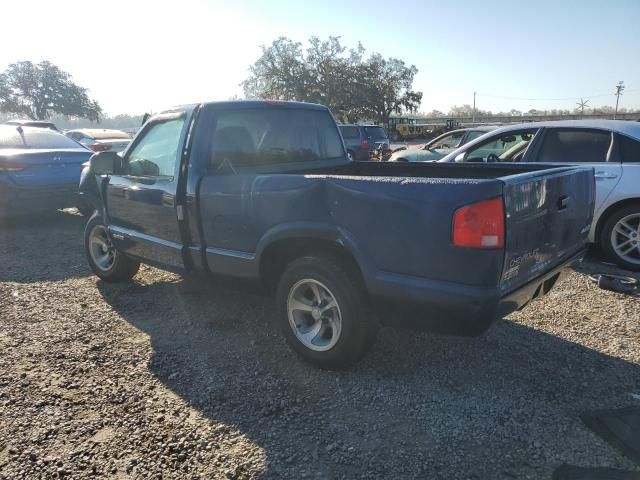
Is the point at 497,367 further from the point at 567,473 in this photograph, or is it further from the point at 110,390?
the point at 110,390

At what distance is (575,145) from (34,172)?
25.1 feet

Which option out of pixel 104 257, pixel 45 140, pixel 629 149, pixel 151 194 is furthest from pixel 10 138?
pixel 629 149

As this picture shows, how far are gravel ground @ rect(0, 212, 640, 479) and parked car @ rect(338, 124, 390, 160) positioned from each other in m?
12.8

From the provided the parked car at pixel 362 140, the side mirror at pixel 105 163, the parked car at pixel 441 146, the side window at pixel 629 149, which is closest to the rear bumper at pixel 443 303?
the side mirror at pixel 105 163

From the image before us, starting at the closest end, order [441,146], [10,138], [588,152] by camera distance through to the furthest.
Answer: [588,152]
[10,138]
[441,146]

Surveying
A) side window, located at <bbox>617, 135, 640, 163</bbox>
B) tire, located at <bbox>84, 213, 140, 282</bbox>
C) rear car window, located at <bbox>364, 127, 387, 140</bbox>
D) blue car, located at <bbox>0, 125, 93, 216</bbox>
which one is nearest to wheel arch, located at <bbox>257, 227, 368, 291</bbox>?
tire, located at <bbox>84, 213, 140, 282</bbox>

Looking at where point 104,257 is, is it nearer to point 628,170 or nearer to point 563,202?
point 563,202

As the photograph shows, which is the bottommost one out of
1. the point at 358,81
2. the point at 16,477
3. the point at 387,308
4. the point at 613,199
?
the point at 16,477

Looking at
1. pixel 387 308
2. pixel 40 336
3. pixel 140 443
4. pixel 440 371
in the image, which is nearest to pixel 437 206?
pixel 387 308

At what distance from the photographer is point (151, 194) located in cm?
406

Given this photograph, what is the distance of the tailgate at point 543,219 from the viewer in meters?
2.52

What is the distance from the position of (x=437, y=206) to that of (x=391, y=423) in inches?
49.3

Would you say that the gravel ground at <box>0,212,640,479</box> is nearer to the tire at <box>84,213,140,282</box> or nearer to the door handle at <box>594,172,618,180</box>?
the tire at <box>84,213,140,282</box>

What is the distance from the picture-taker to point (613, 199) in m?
5.28
